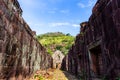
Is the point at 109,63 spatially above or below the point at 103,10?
below

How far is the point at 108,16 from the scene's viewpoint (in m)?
4.14

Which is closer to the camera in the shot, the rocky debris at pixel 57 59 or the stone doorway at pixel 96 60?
the stone doorway at pixel 96 60

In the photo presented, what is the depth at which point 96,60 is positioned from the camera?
6035 millimetres

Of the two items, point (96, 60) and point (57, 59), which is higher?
point (57, 59)

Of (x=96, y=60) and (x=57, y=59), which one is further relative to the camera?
(x=57, y=59)

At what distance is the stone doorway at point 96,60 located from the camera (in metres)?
5.76

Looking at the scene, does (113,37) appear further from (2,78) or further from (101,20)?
(2,78)

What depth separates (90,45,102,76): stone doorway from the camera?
576 centimetres

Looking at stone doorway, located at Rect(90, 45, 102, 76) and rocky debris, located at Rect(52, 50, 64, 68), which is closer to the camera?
stone doorway, located at Rect(90, 45, 102, 76)

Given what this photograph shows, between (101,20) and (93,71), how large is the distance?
216 centimetres

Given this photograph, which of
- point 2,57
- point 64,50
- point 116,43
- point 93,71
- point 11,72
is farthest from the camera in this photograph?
point 64,50

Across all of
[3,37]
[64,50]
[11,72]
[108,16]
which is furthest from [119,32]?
[64,50]

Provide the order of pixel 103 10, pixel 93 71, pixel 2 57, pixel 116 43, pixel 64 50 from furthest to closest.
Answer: pixel 64 50
pixel 93 71
pixel 103 10
pixel 116 43
pixel 2 57

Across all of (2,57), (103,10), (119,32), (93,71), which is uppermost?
(103,10)
